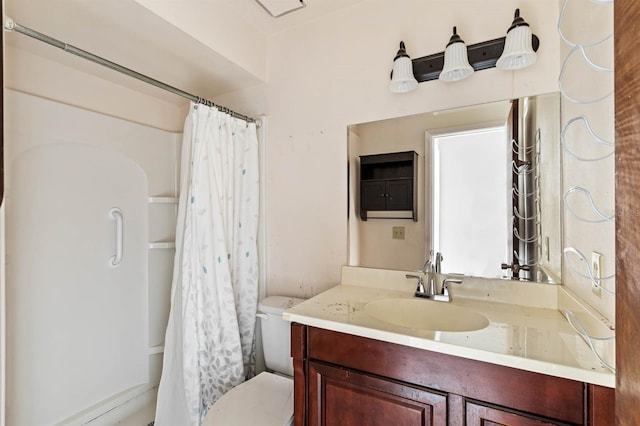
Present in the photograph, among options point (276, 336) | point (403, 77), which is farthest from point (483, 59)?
point (276, 336)

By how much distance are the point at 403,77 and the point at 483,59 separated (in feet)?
1.11

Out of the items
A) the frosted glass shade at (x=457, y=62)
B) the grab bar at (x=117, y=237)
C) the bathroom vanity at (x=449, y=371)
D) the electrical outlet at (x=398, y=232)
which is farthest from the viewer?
the grab bar at (x=117, y=237)

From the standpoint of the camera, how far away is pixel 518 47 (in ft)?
3.84

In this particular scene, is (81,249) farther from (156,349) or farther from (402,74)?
(402,74)

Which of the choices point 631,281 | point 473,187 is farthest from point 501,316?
point 631,281

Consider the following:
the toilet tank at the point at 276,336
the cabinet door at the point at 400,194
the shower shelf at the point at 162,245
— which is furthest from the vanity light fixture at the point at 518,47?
the shower shelf at the point at 162,245

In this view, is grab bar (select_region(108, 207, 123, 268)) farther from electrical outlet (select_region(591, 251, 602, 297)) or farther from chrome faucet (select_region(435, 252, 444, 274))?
electrical outlet (select_region(591, 251, 602, 297))

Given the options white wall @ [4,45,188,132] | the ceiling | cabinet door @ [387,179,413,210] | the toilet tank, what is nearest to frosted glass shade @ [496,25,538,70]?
cabinet door @ [387,179,413,210]

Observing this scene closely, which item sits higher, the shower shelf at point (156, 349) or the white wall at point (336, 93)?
the white wall at point (336, 93)

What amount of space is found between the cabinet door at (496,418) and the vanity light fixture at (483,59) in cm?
125

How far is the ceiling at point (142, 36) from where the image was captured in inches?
48.4

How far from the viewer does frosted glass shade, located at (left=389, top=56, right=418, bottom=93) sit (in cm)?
140

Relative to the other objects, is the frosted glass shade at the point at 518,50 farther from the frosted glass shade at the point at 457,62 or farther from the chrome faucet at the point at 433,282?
the chrome faucet at the point at 433,282

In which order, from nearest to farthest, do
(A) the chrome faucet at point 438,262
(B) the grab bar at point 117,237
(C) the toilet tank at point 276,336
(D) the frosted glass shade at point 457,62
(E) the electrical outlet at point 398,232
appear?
(D) the frosted glass shade at point 457,62
(A) the chrome faucet at point 438,262
(E) the electrical outlet at point 398,232
(C) the toilet tank at point 276,336
(B) the grab bar at point 117,237
